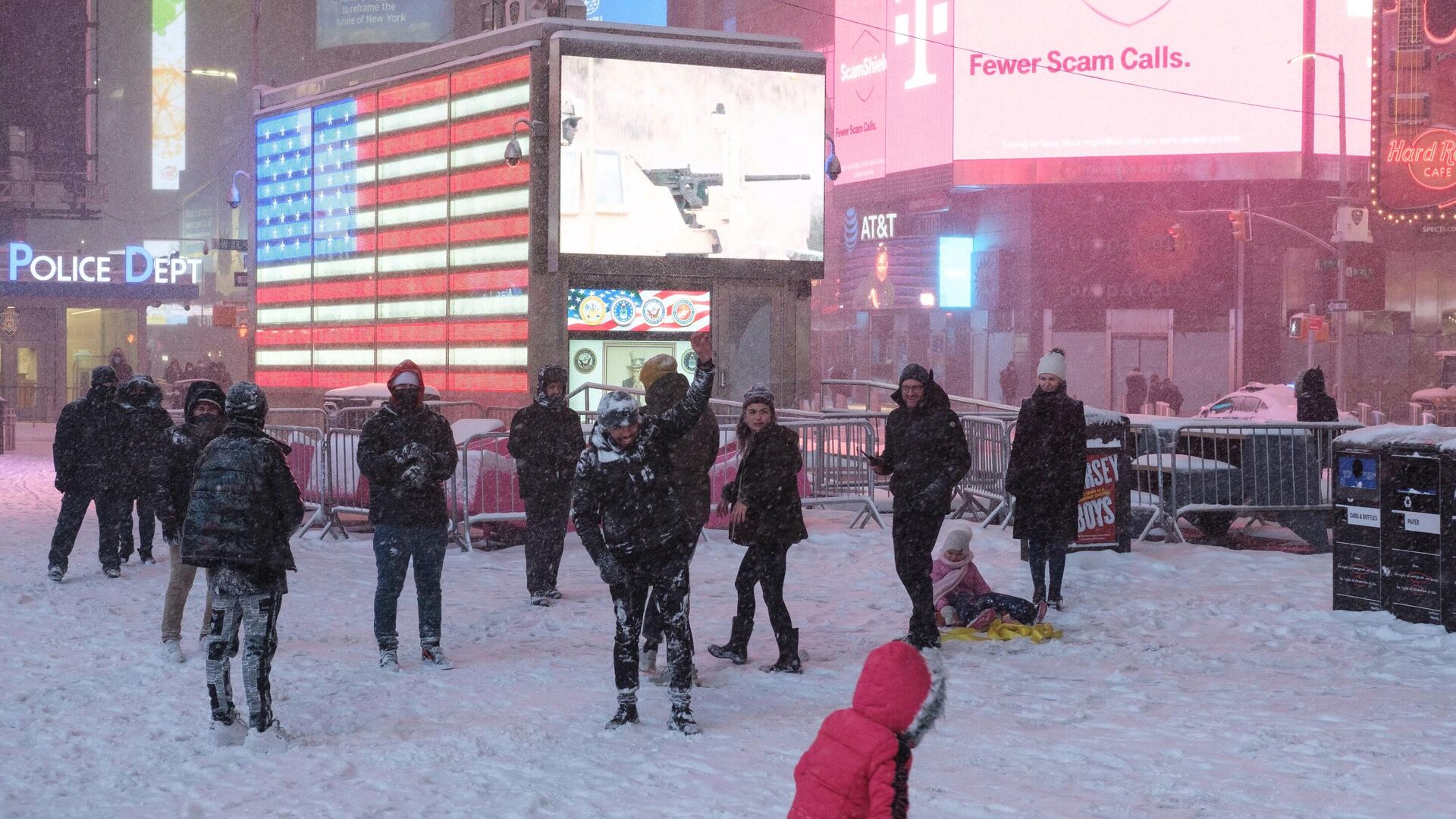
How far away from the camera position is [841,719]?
3.96 meters

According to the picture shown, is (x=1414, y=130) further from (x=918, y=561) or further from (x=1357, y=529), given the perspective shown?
(x=918, y=561)

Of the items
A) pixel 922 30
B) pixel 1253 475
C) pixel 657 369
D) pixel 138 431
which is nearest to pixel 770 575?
pixel 657 369

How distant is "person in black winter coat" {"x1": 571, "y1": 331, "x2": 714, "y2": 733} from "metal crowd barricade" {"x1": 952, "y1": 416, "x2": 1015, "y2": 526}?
30.4ft

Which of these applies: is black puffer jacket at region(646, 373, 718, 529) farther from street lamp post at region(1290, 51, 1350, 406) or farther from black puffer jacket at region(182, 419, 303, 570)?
street lamp post at region(1290, 51, 1350, 406)

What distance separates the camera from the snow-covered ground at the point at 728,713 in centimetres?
612

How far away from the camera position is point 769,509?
8477 millimetres

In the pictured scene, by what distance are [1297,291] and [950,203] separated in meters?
14.5

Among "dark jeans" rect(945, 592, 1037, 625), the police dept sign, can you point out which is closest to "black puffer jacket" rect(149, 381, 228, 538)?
"dark jeans" rect(945, 592, 1037, 625)

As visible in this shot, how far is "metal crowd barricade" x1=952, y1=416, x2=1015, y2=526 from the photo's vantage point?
1623 cm

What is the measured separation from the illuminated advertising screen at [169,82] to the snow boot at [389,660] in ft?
408

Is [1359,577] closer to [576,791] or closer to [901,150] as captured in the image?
[576,791]

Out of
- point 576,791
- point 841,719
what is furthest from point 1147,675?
point 841,719

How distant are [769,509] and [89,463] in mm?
7287

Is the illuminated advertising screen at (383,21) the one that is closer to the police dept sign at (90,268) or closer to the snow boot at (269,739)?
the police dept sign at (90,268)
